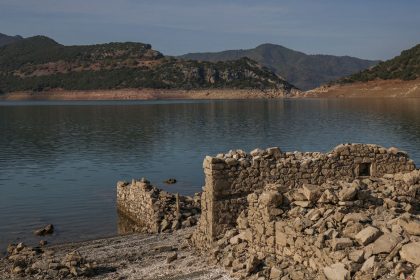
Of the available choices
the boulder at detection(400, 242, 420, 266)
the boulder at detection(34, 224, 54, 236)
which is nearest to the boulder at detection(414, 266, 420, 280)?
the boulder at detection(400, 242, 420, 266)

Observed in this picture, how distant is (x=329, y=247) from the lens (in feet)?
37.3

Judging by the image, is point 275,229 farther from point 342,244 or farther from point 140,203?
point 140,203

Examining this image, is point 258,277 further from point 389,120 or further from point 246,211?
point 389,120

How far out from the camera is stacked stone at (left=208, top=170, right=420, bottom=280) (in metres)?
10.4

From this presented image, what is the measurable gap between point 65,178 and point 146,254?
19795mm

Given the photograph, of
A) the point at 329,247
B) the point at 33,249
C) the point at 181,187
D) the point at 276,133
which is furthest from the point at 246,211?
the point at 276,133

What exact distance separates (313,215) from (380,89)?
15043 centimetres

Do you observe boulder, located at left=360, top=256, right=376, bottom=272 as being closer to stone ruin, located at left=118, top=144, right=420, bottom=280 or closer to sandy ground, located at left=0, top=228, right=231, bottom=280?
stone ruin, located at left=118, top=144, right=420, bottom=280

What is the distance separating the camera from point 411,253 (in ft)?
32.3

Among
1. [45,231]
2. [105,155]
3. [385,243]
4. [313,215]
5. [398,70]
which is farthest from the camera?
[398,70]

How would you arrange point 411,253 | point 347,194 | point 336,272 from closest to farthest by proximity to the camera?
point 411,253 < point 336,272 < point 347,194

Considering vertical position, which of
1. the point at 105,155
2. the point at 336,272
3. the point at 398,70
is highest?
the point at 398,70

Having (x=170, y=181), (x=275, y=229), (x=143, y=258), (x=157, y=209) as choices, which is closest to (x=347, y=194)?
(x=275, y=229)

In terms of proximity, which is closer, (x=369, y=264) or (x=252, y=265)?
(x=369, y=264)
